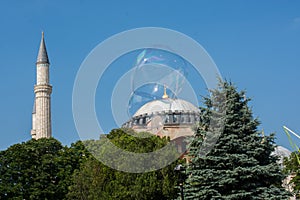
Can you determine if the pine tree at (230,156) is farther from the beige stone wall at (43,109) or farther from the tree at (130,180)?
the beige stone wall at (43,109)

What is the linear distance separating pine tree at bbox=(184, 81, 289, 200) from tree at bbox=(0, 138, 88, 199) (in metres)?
18.0

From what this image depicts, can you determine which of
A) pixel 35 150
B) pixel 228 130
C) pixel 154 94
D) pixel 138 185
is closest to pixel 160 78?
pixel 154 94

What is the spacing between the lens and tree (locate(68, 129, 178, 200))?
2412cm

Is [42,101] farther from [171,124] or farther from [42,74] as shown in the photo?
[171,124]

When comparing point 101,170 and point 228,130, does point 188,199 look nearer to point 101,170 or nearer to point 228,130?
point 228,130

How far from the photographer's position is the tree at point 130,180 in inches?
950

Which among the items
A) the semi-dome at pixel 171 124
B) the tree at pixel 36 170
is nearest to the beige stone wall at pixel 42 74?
the tree at pixel 36 170

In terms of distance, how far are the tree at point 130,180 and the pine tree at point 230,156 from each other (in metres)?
4.74

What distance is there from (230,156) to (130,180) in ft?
24.8

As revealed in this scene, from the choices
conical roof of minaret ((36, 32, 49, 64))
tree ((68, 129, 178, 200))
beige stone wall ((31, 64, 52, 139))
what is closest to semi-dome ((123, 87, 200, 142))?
tree ((68, 129, 178, 200))

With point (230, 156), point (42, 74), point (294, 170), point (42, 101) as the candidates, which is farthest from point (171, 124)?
point (42, 74)

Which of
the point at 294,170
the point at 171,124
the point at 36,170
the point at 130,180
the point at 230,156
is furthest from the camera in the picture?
the point at 36,170

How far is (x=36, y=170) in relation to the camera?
36.8 meters

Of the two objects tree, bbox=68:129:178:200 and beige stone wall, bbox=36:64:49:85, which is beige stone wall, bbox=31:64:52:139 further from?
tree, bbox=68:129:178:200
